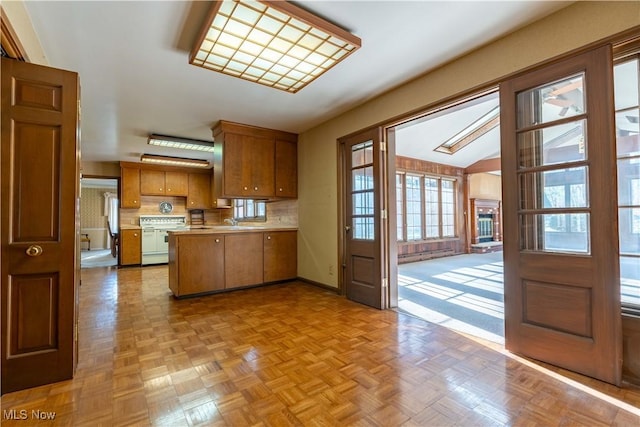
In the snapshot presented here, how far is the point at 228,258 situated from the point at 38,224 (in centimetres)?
234

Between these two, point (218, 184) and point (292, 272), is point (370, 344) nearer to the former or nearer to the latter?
point (292, 272)

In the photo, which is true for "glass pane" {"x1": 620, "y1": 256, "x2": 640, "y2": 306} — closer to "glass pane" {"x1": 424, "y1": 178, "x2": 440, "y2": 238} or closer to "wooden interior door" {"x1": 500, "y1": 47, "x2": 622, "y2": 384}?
"wooden interior door" {"x1": 500, "y1": 47, "x2": 622, "y2": 384}

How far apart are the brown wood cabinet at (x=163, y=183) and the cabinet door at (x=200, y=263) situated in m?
3.70

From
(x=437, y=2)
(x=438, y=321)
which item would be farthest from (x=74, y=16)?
(x=438, y=321)

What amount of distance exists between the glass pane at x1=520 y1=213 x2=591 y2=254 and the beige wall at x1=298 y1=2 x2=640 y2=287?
1.08m

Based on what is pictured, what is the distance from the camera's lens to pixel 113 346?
7.60 ft

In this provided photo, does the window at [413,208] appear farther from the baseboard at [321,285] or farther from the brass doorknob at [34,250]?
the brass doorknob at [34,250]

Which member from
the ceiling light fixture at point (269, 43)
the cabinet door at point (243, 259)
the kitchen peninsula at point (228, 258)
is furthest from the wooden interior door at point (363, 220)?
the cabinet door at point (243, 259)

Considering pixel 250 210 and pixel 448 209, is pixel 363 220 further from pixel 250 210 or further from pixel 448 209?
pixel 448 209

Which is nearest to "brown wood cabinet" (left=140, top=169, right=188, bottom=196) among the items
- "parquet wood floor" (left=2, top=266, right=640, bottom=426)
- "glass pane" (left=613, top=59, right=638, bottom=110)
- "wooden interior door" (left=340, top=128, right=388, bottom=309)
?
"parquet wood floor" (left=2, top=266, right=640, bottom=426)

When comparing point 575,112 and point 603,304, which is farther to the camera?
point 575,112

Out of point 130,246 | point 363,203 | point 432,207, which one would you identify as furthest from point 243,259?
point 432,207

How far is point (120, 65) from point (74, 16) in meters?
0.60

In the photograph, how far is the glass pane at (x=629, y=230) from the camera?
1.77 metres
